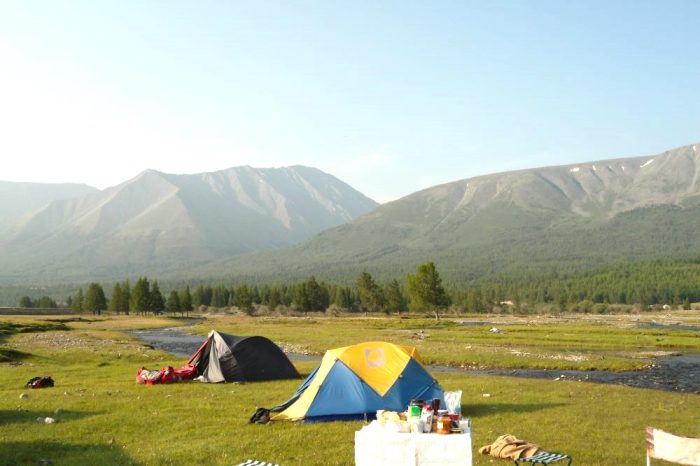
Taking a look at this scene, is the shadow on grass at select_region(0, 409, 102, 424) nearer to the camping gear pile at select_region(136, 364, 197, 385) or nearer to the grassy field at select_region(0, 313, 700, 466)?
the grassy field at select_region(0, 313, 700, 466)

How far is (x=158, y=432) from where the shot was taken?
16.8 m

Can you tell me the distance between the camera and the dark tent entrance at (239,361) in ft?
96.3

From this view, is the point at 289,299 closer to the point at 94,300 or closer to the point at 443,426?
the point at 94,300

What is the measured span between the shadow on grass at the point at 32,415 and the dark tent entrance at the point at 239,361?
9.94 meters

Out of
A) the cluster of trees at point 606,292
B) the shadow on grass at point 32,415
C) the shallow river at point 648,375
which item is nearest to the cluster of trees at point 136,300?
the cluster of trees at point 606,292

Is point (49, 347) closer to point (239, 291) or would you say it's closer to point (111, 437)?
point (111, 437)

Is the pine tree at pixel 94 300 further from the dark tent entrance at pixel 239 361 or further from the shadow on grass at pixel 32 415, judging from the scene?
the shadow on grass at pixel 32 415

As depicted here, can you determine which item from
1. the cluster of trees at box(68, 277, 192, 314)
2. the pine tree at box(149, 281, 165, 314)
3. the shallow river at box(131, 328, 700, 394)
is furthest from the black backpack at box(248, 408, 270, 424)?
the pine tree at box(149, 281, 165, 314)

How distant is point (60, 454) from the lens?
1456 cm

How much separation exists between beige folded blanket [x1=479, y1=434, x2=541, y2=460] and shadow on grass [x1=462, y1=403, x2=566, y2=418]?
551cm

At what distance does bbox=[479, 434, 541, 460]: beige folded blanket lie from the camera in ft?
42.5

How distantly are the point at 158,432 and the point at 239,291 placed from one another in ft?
436

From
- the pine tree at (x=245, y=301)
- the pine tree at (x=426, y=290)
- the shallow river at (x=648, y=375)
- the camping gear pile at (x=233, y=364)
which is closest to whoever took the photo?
the camping gear pile at (x=233, y=364)

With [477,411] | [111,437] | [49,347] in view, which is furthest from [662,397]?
[49,347]
